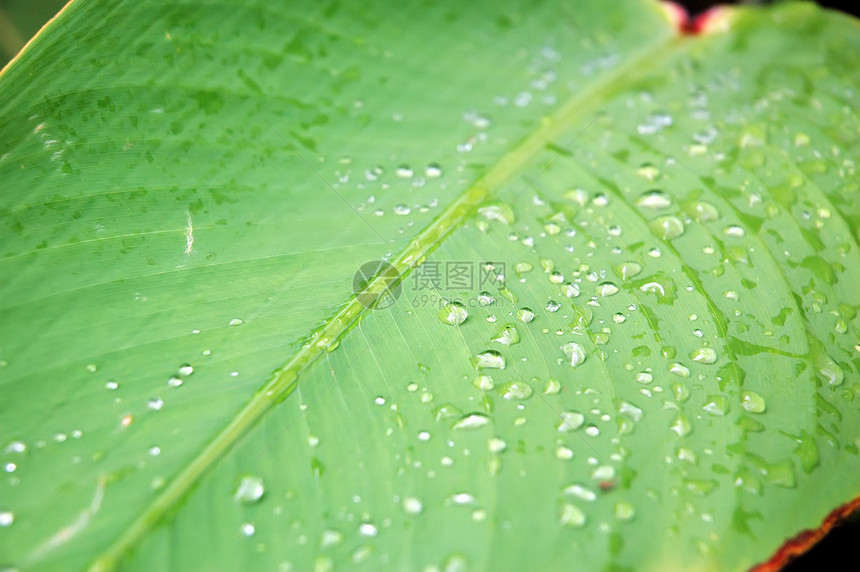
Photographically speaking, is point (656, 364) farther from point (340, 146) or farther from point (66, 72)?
point (66, 72)

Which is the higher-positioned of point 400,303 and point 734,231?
point 400,303

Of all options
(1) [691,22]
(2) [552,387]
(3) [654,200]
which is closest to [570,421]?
(2) [552,387]

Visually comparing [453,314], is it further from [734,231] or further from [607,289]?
[734,231]

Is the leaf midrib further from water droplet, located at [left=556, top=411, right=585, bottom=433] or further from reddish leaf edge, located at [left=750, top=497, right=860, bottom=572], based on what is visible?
reddish leaf edge, located at [left=750, top=497, right=860, bottom=572]

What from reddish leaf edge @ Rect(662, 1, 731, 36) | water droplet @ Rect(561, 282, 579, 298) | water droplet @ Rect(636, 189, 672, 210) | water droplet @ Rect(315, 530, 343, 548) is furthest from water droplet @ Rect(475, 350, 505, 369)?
reddish leaf edge @ Rect(662, 1, 731, 36)

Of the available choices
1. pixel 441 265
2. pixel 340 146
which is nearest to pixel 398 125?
pixel 340 146

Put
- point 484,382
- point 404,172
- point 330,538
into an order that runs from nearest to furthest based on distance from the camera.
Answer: point 330,538 → point 484,382 → point 404,172

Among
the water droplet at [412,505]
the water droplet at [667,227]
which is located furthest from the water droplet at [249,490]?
the water droplet at [667,227]
